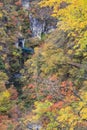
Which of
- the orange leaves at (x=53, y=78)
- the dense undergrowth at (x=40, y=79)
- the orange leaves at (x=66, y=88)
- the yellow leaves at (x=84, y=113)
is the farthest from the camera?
the orange leaves at (x=53, y=78)

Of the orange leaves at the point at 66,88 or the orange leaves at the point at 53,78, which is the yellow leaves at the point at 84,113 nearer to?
the orange leaves at the point at 66,88

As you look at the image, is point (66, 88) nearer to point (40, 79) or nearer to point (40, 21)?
point (40, 79)

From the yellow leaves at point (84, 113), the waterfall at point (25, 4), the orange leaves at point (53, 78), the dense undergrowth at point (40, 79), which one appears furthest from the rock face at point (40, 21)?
the yellow leaves at point (84, 113)

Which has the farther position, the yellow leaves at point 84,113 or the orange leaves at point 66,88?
the orange leaves at point 66,88

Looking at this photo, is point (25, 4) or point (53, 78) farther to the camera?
point (25, 4)

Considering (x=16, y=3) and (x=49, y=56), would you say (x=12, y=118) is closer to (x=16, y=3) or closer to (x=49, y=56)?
(x=49, y=56)

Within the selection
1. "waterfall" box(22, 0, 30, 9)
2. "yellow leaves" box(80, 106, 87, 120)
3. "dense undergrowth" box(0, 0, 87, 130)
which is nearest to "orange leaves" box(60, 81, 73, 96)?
"dense undergrowth" box(0, 0, 87, 130)

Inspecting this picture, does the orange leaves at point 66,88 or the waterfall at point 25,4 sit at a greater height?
the waterfall at point 25,4

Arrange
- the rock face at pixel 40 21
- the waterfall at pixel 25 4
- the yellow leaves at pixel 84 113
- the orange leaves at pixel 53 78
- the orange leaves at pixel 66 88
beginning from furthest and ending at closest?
the waterfall at pixel 25 4 < the rock face at pixel 40 21 < the orange leaves at pixel 53 78 < the orange leaves at pixel 66 88 < the yellow leaves at pixel 84 113

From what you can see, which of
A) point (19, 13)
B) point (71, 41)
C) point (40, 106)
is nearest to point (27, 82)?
point (71, 41)

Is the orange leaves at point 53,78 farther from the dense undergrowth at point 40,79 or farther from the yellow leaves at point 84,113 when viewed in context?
the yellow leaves at point 84,113

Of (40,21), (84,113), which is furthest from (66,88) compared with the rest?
(40,21)

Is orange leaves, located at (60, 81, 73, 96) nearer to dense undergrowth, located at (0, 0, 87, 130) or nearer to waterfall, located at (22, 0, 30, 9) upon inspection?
dense undergrowth, located at (0, 0, 87, 130)
